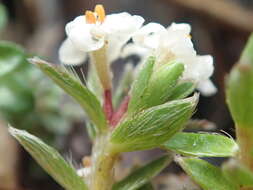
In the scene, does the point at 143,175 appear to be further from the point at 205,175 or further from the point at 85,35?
the point at 85,35

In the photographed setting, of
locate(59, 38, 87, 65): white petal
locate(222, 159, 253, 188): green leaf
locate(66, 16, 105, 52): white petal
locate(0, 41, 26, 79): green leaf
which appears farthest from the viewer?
locate(0, 41, 26, 79): green leaf

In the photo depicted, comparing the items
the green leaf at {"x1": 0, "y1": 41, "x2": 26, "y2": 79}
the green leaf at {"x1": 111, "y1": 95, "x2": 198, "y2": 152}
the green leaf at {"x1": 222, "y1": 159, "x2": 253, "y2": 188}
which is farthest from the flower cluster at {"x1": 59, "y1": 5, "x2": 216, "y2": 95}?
the green leaf at {"x1": 0, "y1": 41, "x2": 26, "y2": 79}

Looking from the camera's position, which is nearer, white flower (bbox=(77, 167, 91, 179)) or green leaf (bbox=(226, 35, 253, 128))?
green leaf (bbox=(226, 35, 253, 128))

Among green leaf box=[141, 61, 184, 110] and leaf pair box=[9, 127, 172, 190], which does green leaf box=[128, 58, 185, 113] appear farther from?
leaf pair box=[9, 127, 172, 190]

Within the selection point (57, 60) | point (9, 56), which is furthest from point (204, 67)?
point (57, 60)

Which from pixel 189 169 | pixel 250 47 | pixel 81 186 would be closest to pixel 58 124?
pixel 81 186

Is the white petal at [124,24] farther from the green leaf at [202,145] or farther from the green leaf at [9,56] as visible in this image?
the green leaf at [9,56]
